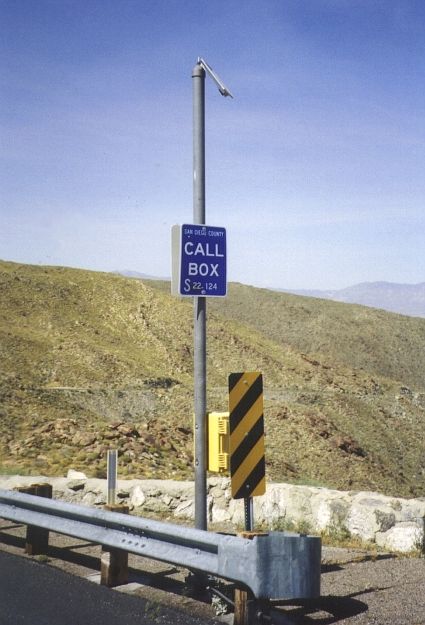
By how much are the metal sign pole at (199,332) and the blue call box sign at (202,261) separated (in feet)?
0.49

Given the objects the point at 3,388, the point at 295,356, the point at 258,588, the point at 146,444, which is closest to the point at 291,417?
the point at 3,388

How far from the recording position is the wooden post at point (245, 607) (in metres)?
5.95

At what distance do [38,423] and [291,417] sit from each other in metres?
14.8

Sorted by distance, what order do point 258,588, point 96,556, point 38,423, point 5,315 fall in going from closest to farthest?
1. point 258,588
2. point 96,556
3. point 38,423
4. point 5,315

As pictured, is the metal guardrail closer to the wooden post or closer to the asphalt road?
the wooden post

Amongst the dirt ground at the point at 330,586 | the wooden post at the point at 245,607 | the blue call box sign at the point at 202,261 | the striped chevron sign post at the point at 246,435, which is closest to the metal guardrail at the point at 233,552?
the wooden post at the point at 245,607

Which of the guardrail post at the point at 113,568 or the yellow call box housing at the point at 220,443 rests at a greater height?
the yellow call box housing at the point at 220,443

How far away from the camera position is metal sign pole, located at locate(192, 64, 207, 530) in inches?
293

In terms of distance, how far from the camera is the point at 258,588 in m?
5.89

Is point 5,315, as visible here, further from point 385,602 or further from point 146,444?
point 385,602

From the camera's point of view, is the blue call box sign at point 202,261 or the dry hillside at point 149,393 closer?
the blue call box sign at point 202,261

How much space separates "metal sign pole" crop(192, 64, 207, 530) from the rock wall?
9.06 ft

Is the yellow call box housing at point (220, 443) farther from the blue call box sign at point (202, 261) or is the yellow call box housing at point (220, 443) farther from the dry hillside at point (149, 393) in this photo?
the dry hillside at point (149, 393)

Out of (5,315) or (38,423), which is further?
(5,315)
